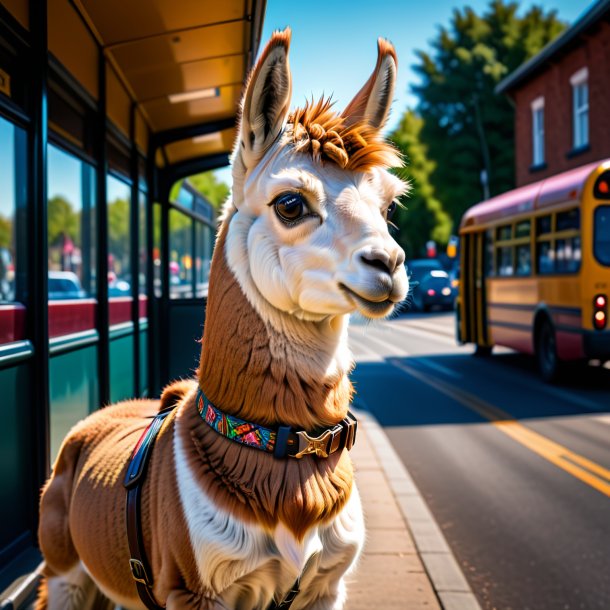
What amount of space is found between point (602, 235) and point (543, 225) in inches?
70.5

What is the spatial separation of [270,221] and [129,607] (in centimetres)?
121

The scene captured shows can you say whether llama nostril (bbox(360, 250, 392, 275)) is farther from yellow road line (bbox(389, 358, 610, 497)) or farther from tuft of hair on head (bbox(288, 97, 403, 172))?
yellow road line (bbox(389, 358, 610, 497))

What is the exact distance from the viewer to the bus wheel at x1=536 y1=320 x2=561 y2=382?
12.7 meters

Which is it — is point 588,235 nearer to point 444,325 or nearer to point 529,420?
point 529,420

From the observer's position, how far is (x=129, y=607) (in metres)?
2.34

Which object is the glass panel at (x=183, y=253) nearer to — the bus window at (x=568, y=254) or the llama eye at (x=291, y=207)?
the bus window at (x=568, y=254)

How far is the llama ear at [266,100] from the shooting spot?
1.97 meters

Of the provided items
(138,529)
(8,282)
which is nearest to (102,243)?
(138,529)

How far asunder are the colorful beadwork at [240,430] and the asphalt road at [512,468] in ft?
1.70

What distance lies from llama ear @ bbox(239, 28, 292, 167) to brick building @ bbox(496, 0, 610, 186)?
21987 millimetres

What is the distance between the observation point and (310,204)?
207 cm

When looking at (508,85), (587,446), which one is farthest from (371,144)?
(508,85)

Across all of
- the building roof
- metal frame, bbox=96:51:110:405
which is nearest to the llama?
metal frame, bbox=96:51:110:405

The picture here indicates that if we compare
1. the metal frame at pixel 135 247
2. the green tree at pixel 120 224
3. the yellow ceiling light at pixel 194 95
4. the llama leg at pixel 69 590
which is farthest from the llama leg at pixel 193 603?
the yellow ceiling light at pixel 194 95
